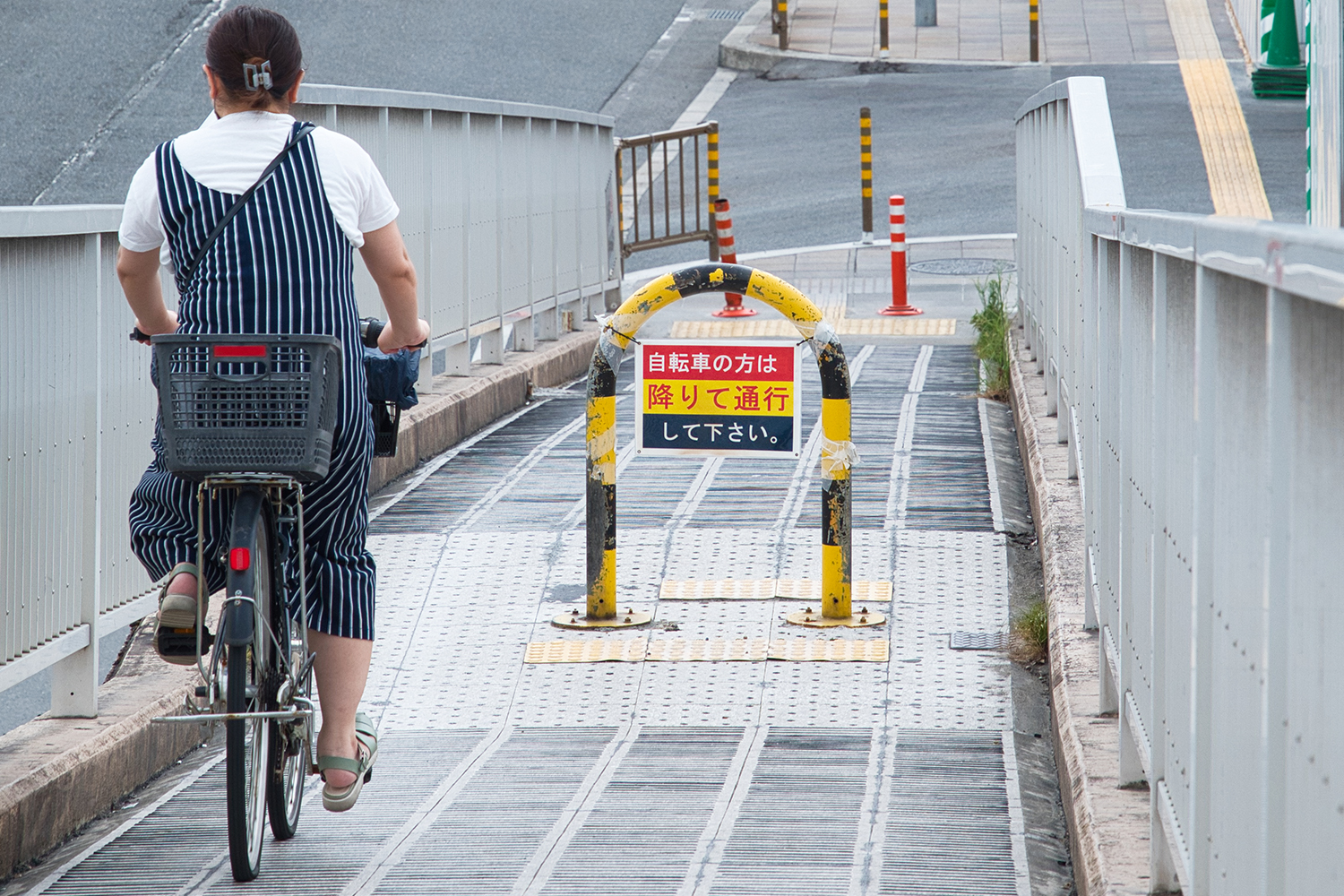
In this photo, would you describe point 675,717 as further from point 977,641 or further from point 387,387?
point 387,387

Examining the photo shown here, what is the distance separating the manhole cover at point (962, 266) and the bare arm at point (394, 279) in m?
11.7

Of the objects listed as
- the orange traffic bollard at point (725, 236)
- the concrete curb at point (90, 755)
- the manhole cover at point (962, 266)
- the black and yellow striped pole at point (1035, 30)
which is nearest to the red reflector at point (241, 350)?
the concrete curb at point (90, 755)

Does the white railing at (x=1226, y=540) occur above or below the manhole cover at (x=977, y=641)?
above

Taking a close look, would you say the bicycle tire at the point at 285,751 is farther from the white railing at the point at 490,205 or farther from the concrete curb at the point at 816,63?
the concrete curb at the point at 816,63

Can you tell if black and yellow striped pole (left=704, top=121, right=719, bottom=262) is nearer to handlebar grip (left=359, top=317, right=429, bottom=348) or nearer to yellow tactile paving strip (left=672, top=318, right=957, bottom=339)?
yellow tactile paving strip (left=672, top=318, right=957, bottom=339)

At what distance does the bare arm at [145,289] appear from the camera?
3559mm

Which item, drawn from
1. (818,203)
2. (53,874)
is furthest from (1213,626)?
(818,203)

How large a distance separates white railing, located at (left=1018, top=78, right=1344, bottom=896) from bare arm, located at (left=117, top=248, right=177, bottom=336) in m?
1.91

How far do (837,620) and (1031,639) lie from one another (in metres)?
0.60

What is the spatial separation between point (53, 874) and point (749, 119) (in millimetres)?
20254

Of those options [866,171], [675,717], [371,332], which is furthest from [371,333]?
[866,171]

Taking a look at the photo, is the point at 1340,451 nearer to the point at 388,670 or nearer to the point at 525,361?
the point at 388,670

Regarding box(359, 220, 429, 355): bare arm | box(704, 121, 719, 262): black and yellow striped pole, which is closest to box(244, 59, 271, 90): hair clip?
box(359, 220, 429, 355): bare arm

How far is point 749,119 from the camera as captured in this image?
912 inches
